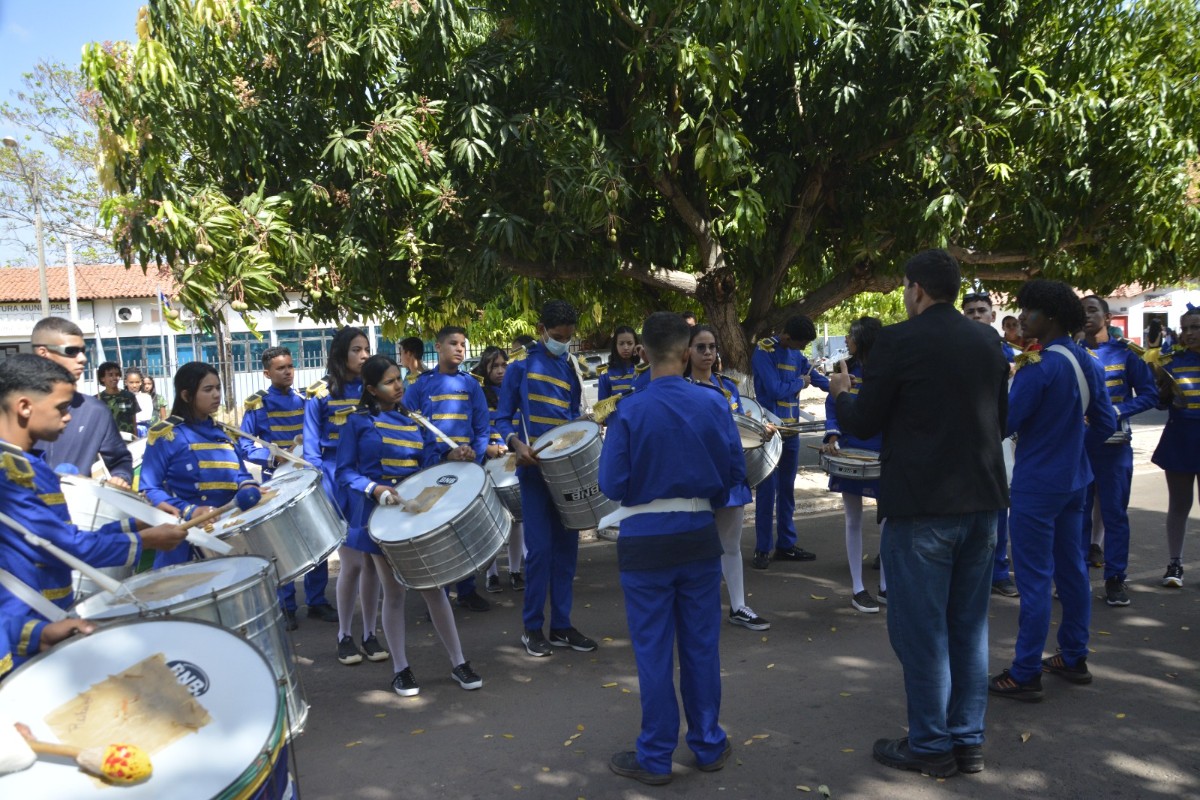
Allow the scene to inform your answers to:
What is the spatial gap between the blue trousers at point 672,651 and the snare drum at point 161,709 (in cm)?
169

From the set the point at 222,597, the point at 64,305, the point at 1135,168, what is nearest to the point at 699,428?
the point at 222,597

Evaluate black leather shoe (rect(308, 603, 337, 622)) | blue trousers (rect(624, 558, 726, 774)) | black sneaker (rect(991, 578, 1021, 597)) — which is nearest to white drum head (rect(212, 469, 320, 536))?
blue trousers (rect(624, 558, 726, 774))

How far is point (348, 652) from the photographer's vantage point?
586 centimetres

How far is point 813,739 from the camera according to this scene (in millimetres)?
4379

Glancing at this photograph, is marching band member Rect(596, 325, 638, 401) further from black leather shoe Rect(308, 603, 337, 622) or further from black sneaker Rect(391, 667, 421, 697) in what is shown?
black sneaker Rect(391, 667, 421, 697)

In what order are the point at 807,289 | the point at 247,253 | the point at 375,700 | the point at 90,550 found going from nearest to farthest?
1. the point at 90,550
2. the point at 375,700
3. the point at 247,253
4. the point at 807,289

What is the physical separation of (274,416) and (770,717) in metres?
4.89

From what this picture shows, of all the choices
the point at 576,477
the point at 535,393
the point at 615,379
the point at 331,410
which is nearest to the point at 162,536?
the point at 576,477

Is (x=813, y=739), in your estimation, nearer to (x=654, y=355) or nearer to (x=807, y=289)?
(x=654, y=355)

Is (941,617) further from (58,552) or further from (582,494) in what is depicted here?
(58,552)

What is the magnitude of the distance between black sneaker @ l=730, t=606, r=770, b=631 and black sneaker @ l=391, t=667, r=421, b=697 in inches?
84.5

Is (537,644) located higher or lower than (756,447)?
lower

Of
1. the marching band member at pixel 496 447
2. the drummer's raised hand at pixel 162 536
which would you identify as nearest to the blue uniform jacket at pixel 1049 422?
the marching band member at pixel 496 447

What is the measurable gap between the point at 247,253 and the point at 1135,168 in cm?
814
